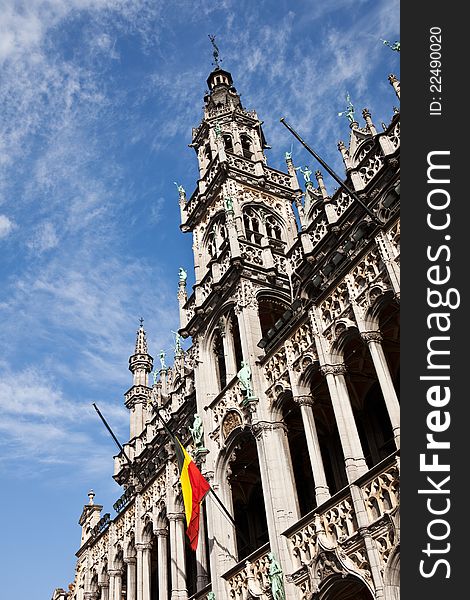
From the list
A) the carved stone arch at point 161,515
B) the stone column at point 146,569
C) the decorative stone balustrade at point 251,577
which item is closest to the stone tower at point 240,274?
the decorative stone balustrade at point 251,577

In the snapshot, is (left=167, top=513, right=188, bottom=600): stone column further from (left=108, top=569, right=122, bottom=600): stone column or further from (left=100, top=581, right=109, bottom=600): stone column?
(left=100, top=581, right=109, bottom=600): stone column

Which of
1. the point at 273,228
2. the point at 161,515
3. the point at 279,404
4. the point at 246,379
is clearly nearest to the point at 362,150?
the point at 273,228

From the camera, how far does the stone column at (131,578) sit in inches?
1166

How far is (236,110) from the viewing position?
36719 mm

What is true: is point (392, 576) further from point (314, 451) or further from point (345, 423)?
point (314, 451)

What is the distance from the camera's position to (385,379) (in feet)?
56.5

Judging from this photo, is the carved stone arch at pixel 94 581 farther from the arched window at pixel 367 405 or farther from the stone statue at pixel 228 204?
the stone statue at pixel 228 204

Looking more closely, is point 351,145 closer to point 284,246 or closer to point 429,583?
point 284,246

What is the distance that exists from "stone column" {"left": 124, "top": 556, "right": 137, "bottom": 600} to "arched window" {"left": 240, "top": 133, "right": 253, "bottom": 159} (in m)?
19.5

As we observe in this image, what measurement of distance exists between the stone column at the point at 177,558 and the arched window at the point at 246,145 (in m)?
17.3

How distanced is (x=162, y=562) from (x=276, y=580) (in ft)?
35.8

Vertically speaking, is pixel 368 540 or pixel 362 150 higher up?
pixel 362 150

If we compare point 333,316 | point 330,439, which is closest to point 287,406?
point 330,439

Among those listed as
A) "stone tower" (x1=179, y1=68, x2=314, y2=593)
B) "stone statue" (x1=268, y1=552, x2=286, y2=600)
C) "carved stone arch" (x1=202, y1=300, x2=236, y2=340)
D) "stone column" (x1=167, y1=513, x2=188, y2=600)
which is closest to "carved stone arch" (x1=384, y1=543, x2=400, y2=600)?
"stone statue" (x1=268, y1=552, x2=286, y2=600)
